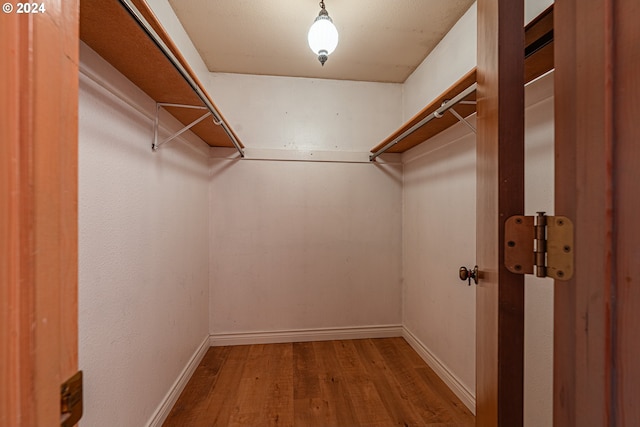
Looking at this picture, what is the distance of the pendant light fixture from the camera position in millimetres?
1309

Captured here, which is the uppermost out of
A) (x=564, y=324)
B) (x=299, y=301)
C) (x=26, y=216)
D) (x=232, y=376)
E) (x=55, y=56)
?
(x=55, y=56)

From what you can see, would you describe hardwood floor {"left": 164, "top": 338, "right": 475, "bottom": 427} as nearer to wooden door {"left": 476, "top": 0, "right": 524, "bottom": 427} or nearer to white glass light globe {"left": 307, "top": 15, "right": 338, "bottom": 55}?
wooden door {"left": 476, "top": 0, "right": 524, "bottom": 427}

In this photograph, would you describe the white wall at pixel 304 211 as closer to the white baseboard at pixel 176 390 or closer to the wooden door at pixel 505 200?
the white baseboard at pixel 176 390

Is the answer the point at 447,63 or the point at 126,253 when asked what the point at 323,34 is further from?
the point at 126,253

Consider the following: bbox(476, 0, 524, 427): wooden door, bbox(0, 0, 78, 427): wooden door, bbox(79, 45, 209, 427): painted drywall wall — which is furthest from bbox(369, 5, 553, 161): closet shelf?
bbox(79, 45, 209, 427): painted drywall wall

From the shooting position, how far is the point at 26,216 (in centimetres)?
30

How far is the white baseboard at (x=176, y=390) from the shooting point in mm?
1286

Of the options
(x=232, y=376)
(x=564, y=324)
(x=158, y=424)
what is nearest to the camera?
(x=564, y=324)

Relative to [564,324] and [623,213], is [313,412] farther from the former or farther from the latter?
[623,213]

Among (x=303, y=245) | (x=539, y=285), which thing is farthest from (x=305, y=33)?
(x=539, y=285)

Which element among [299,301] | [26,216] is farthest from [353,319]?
[26,216]

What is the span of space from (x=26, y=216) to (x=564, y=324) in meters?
0.84

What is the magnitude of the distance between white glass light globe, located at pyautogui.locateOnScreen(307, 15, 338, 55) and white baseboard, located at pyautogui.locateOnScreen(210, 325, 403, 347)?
7.30ft

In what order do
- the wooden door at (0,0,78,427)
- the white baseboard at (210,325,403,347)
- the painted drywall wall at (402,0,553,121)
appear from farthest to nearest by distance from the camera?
the white baseboard at (210,325,403,347) < the painted drywall wall at (402,0,553,121) < the wooden door at (0,0,78,427)
